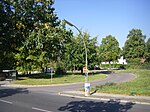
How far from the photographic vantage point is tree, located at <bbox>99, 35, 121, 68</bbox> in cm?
9594

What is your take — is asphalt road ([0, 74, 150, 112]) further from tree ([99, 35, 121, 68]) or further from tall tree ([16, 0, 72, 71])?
tree ([99, 35, 121, 68])

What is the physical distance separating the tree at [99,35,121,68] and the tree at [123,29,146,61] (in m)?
4.87

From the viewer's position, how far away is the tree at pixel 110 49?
95938mm

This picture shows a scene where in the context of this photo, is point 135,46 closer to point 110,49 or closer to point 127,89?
point 110,49

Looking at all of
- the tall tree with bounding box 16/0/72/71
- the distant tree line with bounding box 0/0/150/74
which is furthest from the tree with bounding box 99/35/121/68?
the tall tree with bounding box 16/0/72/71

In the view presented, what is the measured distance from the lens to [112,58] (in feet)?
315

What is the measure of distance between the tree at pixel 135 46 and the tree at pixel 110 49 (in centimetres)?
487

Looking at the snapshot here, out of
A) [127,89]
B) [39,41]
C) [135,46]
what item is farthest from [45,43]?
[135,46]

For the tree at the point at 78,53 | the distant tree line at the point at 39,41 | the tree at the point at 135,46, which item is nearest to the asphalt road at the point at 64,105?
the distant tree line at the point at 39,41

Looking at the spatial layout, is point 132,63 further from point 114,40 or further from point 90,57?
point 90,57

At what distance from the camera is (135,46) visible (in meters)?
100

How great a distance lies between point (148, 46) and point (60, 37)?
233 ft

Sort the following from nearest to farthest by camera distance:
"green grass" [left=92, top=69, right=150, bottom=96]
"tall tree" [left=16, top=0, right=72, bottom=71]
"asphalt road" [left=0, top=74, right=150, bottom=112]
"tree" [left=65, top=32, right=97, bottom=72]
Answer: "asphalt road" [left=0, top=74, right=150, bottom=112] → "green grass" [left=92, top=69, right=150, bottom=96] → "tall tree" [left=16, top=0, right=72, bottom=71] → "tree" [left=65, top=32, right=97, bottom=72]

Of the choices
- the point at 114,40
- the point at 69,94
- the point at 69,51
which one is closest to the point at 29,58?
the point at 69,51
